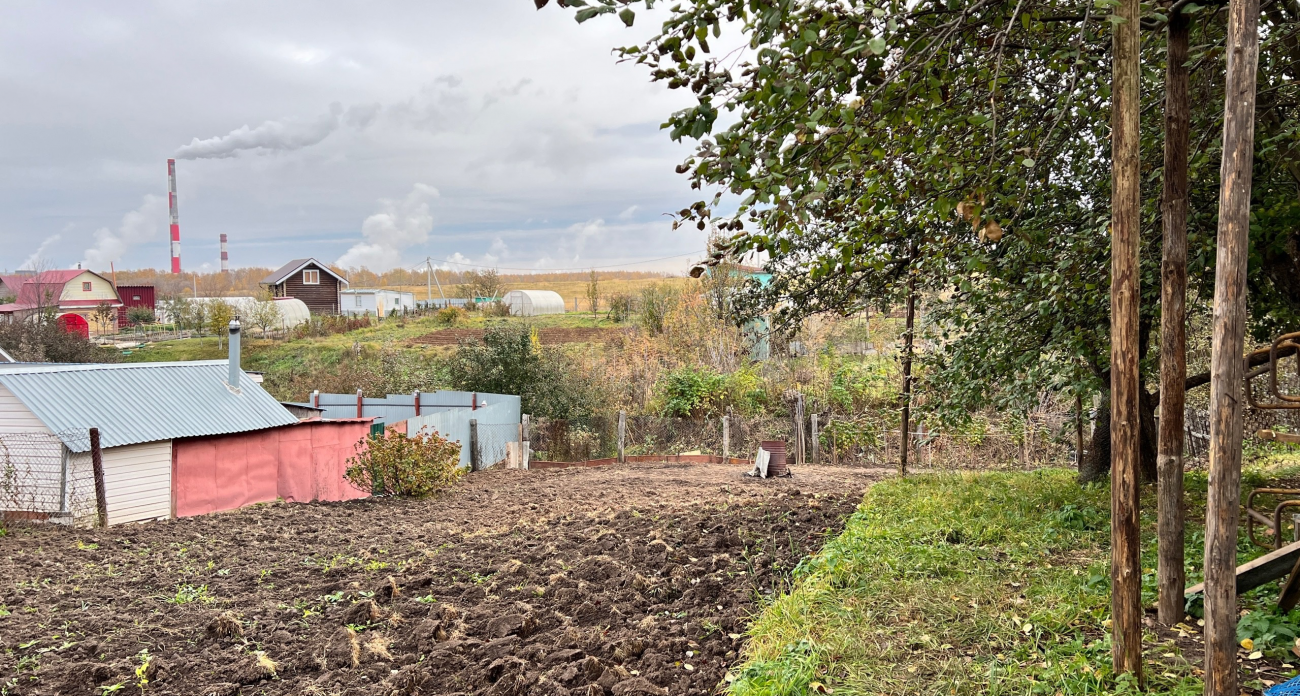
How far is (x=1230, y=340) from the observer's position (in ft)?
7.79

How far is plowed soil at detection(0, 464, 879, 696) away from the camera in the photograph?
396cm

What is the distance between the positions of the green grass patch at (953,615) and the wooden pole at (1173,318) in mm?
610

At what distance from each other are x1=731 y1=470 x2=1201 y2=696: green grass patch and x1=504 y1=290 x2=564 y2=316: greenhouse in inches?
1572

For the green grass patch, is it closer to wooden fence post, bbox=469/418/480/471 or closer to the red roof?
wooden fence post, bbox=469/418/480/471

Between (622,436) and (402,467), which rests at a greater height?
(402,467)

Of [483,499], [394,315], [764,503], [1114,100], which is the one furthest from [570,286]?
[1114,100]

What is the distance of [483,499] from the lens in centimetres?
1116

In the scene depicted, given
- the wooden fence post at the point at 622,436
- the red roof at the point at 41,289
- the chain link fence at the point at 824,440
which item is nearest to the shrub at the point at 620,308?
the chain link fence at the point at 824,440

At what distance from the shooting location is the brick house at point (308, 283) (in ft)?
139

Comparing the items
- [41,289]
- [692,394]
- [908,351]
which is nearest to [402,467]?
[908,351]

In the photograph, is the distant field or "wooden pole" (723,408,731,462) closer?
"wooden pole" (723,408,731,462)

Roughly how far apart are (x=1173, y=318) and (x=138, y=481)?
11.9 m

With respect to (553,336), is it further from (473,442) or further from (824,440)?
(824,440)

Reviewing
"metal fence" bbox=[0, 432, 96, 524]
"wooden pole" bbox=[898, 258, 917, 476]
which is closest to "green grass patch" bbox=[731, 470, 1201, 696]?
"wooden pole" bbox=[898, 258, 917, 476]
